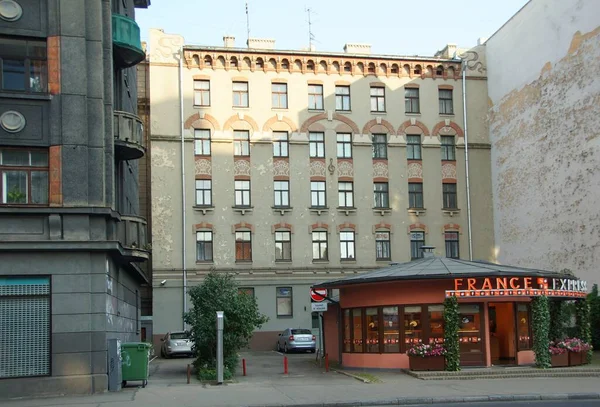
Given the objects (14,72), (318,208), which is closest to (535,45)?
(318,208)

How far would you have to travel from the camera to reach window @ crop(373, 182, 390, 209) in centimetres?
4794

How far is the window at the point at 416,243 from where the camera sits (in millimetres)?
48156

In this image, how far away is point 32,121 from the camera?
21844mm

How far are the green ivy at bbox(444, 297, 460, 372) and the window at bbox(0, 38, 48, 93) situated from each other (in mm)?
14594

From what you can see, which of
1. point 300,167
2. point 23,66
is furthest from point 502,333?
point 300,167

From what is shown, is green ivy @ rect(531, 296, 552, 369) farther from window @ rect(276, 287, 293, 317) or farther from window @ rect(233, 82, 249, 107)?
window @ rect(233, 82, 249, 107)

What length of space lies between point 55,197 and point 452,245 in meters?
32.2

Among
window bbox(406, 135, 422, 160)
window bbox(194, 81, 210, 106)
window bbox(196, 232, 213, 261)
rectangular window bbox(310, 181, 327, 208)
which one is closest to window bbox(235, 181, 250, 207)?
window bbox(196, 232, 213, 261)

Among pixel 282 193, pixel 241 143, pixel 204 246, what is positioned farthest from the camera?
pixel 282 193

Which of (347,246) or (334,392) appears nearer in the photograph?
(334,392)

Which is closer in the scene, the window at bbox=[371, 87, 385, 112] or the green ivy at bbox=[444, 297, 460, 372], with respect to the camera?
the green ivy at bbox=[444, 297, 460, 372]

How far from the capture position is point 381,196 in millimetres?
48062

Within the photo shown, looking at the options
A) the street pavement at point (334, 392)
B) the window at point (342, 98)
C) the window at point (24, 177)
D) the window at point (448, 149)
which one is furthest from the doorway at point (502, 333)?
the window at point (342, 98)

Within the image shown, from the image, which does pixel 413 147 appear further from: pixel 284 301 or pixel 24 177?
pixel 24 177
